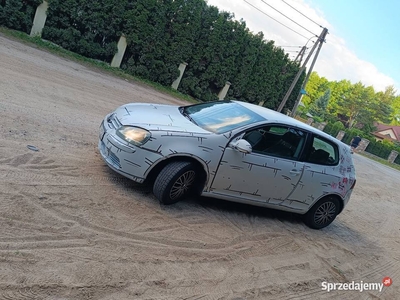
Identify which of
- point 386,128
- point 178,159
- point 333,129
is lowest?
point 178,159

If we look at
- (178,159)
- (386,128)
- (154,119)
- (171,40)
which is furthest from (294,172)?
(386,128)

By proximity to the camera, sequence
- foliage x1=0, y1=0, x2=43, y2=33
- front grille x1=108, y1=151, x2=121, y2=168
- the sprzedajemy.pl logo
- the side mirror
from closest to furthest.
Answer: the sprzedajemy.pl logo, front grille x1=108, y1=151, x2=121, y2=168, the side mirror, foliage x1=0, y1=0, x2=43, y2=33

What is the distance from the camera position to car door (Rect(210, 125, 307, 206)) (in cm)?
499

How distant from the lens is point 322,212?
6.18 metres

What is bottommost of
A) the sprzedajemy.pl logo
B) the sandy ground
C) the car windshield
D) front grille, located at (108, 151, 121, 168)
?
the sandy ground

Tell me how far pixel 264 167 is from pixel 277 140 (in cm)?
52

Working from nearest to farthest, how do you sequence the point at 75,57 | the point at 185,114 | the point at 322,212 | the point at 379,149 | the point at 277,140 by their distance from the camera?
1. the point at 277,140
2. the point at 185,114
3. the point at 322,212
4. the point at 75,57
5. the point at 379,149

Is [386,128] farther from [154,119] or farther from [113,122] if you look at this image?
[113,122]

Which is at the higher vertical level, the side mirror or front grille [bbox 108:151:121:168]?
the side mirror

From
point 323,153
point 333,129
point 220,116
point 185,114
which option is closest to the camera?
point 220,116

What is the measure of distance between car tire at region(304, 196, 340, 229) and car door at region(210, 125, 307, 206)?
0.84 meters

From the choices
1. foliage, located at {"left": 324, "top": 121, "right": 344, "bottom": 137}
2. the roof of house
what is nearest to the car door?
foliage, located at {"left": 324, "top": 121, "right": 344, "bottom": 137}

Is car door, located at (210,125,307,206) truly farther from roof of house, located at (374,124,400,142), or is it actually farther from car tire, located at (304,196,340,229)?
roof of house, located at (374,124,400,142)

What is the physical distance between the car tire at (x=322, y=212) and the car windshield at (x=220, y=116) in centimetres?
198
